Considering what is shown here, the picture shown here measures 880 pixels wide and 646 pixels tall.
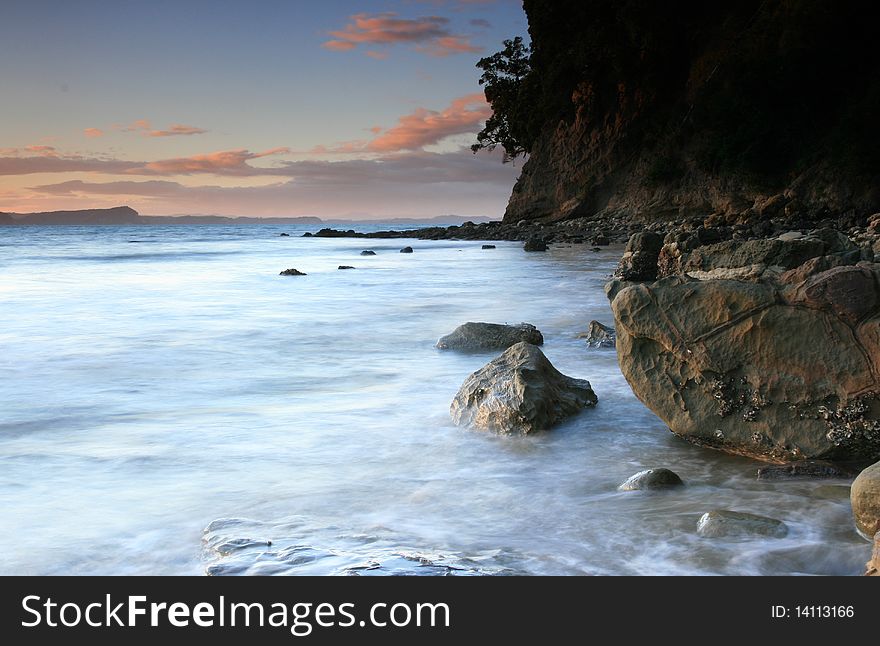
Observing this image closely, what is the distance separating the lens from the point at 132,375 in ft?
21.0

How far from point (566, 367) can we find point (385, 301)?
20.4ft

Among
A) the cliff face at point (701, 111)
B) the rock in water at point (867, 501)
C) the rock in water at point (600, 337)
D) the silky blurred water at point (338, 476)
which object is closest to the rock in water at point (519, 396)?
the silky blurred water at point (338, 476)

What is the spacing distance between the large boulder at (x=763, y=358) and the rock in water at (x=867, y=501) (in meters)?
0.69

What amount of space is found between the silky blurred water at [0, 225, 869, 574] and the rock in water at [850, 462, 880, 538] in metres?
0.08

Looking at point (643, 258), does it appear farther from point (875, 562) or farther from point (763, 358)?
point (875, 562)

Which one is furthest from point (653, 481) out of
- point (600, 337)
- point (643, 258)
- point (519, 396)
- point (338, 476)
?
point (643, 258)

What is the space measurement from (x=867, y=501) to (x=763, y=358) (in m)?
0.97

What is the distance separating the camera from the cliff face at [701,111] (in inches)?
1087

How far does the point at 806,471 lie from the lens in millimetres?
3490

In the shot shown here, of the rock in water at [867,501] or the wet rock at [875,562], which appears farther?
the rock in water at [867,501]

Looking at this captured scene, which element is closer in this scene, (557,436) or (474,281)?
(557,436)

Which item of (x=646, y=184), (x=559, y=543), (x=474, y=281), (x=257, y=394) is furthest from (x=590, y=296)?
(x=646, y=184)

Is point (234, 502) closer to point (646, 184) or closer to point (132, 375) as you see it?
point (132, 375)

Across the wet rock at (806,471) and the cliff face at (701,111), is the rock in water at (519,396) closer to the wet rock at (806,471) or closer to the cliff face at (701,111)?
the wet rock at (806,471)
